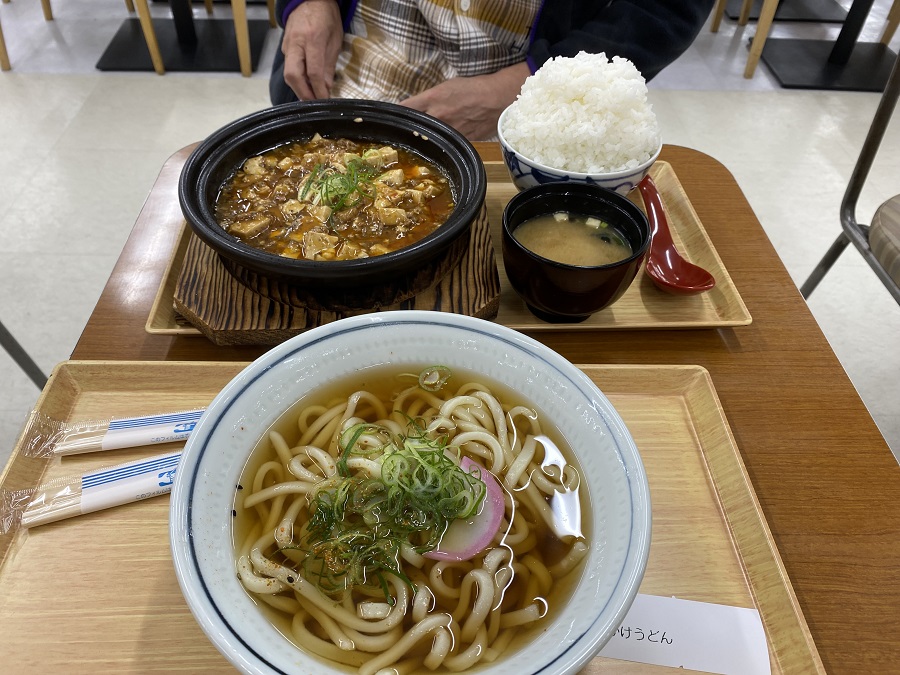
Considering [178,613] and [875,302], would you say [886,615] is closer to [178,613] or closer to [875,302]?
[178,613]

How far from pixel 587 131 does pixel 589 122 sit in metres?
0.04

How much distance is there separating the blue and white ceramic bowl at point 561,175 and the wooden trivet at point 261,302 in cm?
26

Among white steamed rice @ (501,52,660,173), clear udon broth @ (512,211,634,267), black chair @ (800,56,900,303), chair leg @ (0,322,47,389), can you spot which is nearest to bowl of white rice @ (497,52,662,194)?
white steamed rice @ (501,52,660,173)

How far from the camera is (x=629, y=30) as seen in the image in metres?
2.13

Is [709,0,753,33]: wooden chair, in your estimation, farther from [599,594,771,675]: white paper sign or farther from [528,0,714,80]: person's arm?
[599,594,771,675]: white paper sign

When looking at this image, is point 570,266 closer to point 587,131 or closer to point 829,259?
point 587,131

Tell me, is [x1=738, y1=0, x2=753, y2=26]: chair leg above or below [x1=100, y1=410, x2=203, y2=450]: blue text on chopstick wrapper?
below

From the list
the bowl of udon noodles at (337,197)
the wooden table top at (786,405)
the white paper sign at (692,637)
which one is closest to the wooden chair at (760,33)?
the wooden table top at (786,405)

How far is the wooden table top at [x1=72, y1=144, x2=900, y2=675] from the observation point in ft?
3.30

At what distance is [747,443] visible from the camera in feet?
4.03

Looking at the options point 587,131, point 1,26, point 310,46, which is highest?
point 587,131

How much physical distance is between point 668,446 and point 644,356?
27cm

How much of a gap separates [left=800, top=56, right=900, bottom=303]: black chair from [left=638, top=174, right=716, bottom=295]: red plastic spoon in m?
0.79

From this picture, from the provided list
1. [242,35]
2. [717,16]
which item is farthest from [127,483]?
[717,16]
